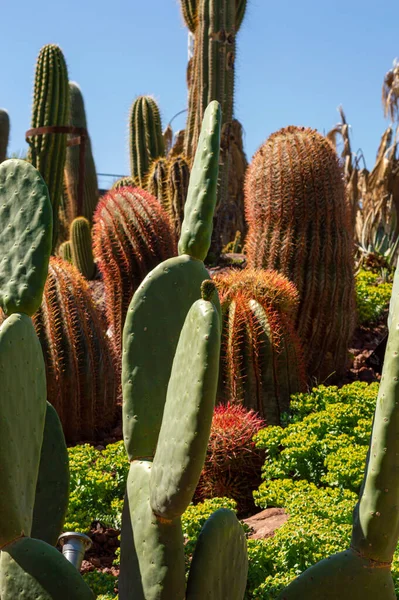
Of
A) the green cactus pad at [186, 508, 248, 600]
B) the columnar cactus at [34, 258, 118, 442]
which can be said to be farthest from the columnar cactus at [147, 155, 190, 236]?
the green cactus pad at [186, 508, 248, 600]

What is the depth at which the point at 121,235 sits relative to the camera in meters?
5.48

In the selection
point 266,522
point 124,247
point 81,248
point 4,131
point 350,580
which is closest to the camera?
point 350,580

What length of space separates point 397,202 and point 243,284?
6.20 meters

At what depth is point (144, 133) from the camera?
10.2 meters

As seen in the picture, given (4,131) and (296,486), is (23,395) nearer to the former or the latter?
(296,486)

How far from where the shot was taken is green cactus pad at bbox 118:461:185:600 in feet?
6.03

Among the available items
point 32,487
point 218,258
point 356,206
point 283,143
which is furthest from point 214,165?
point 356,206

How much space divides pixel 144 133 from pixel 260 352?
20.5 feet

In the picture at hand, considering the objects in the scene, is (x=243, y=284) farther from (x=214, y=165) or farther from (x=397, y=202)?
(x=397, y=202)

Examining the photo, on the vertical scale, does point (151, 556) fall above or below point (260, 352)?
below

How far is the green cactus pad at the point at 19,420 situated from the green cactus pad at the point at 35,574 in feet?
0.14

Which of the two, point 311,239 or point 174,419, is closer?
point 174,419

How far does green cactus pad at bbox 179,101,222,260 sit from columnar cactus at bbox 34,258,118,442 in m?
2.80

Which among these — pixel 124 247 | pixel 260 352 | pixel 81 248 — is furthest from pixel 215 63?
pixel 260 352
